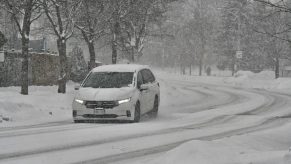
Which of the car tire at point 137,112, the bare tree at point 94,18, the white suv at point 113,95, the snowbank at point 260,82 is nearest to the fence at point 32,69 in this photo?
the bare tree at point 94,18

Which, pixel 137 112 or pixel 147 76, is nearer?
pixel 137 112

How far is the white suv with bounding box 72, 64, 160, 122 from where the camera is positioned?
543 inches

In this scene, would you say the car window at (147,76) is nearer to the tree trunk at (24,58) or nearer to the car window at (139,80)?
the car window at (139,80)

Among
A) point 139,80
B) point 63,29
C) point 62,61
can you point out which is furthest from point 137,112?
point 63,29

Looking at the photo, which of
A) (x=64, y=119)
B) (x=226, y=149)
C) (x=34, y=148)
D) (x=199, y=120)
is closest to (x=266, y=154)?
(x=226, y=149)

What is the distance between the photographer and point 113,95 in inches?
544

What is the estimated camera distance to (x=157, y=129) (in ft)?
42.2

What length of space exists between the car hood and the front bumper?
23 centimetres

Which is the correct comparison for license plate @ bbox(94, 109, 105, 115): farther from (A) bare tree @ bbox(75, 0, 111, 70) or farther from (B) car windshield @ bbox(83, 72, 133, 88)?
(A) bare tree @ bbox(75, 0, 111, 70)

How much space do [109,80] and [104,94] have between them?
1.25 metres

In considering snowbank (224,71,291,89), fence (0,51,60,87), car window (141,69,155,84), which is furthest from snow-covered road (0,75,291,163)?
snowbank (224,71,291,89)

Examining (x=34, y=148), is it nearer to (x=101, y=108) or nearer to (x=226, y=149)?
(x=226, y=149)

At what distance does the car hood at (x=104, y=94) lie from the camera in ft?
45.3

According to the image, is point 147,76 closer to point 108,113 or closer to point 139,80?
point 139,80
